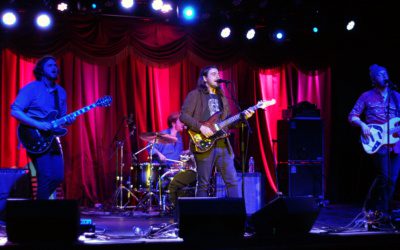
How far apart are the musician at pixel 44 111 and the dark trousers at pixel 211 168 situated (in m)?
1.58

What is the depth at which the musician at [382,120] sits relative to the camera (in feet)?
20.6

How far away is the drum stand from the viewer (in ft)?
28.5

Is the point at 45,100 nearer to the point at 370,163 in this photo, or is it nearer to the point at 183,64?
the point at 183,64

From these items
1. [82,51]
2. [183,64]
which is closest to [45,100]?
[82,51]

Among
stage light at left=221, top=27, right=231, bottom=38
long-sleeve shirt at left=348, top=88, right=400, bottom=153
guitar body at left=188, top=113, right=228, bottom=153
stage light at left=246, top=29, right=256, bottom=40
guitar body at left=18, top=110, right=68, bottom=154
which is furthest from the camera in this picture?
stage light at left=246, top=29, right=256, bottom=40

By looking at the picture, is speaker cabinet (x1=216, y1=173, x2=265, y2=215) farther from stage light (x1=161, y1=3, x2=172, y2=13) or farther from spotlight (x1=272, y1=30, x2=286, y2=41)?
stage light (x1=161, y1=3, x2=172, y2=13)

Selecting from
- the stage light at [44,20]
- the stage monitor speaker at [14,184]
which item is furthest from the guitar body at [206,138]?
the stage light at [44,20]

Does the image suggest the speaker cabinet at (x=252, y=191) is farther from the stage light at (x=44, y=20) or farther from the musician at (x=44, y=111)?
the stage light at (x=44, y=20)

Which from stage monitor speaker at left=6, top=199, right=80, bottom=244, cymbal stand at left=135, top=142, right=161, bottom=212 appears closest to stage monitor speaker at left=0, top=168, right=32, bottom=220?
cymbal stand at left=135, top=142, right=161, bottom=212

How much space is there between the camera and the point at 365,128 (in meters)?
6.60

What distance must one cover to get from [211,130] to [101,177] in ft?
14.4

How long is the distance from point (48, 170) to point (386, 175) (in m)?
4.32

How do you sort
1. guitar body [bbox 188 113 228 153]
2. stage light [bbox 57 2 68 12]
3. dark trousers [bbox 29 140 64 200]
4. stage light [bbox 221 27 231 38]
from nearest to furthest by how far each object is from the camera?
dark trousers [bbox 29 140 64 200] → guitar body [bbox 188 113 228 153] → stage light [bbox 57 2 68 12] → stage light [bbox 221 27 231 38]

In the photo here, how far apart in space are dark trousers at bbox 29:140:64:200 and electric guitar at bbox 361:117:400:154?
13.7ft
